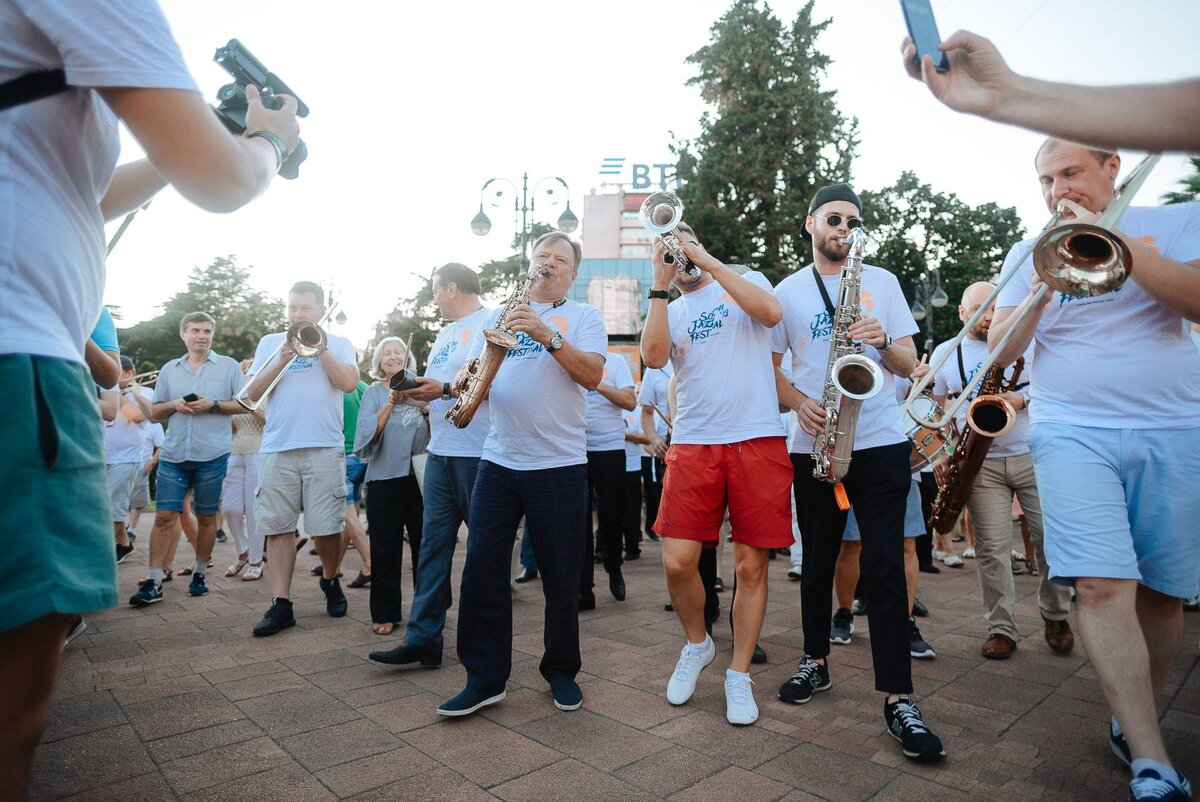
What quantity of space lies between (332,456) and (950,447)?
169 inches

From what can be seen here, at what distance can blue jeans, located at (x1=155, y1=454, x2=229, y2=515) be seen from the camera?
646 centimetres

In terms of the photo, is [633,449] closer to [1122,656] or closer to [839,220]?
[839,220]

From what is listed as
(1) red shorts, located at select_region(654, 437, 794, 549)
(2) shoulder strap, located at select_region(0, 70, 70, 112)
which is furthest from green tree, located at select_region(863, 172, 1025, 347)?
(2) shoulder strap, located at select_region(0, 70, 70, 112)

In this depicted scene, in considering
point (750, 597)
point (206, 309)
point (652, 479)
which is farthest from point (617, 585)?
point (206, 309)

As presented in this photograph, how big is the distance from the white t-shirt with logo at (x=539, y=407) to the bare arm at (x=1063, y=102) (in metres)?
2.16

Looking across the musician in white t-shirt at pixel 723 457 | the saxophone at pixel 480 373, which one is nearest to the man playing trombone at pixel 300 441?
the saxophone at pixel 480 373

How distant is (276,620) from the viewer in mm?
4953

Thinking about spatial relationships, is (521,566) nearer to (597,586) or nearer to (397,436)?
(597,586)

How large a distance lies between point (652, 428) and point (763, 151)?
22.5 metres

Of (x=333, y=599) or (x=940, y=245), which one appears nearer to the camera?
(x=333, y=599)

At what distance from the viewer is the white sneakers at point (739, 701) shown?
3.20m

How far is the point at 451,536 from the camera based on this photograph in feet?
13.6

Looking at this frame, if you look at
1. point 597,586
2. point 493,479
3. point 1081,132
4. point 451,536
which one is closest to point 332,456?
point 451,536

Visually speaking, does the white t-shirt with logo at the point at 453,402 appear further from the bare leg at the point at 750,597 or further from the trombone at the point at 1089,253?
the trombone at the point at 1089,253
